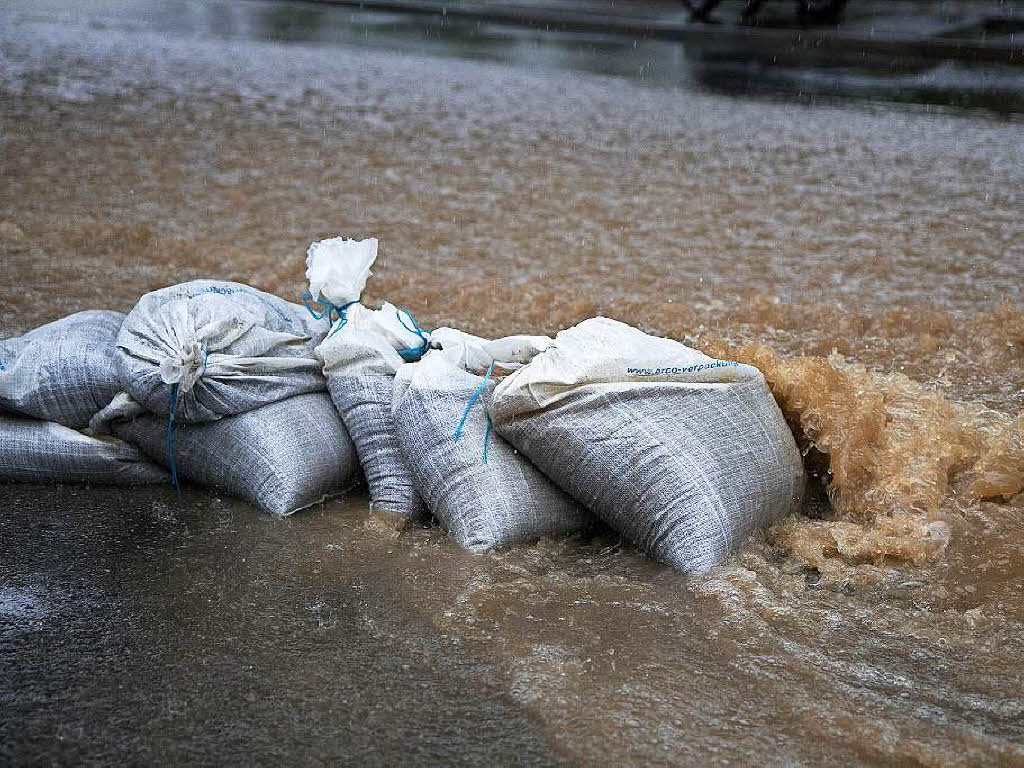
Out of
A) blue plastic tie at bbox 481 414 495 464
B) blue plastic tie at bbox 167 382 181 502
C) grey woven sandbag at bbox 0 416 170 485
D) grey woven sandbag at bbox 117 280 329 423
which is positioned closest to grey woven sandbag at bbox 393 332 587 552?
blue plastic tie at bbox 481 414 495 464

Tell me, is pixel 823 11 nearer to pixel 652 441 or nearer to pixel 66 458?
pixel 652 441

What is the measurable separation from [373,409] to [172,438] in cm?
53

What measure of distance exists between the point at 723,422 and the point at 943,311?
2.42 meters

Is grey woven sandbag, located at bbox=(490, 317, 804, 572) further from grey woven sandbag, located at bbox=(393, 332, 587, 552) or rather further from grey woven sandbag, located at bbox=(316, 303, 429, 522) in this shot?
grey woven sandbag, located at bbox=(316, 303, 429, 522)

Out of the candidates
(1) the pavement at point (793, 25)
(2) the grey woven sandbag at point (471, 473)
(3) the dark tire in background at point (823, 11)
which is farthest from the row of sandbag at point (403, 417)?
(3) the dark tire in background at point (823, 11)

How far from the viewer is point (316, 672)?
213 centimetres

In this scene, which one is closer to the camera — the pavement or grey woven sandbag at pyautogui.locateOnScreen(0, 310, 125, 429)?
grey woven sandbag at pyautogui.locateOnScreen(0, 310, 125, 429)

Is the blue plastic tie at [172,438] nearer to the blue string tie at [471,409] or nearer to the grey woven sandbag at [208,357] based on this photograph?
the grey woven sandbag at [208,357]

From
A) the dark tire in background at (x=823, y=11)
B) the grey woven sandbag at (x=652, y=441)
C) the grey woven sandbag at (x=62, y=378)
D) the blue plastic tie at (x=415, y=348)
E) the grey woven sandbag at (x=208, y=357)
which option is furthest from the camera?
the dark tire in background at (x=823, y=11)

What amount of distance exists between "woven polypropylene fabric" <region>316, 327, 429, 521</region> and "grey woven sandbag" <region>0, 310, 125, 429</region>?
580 mm

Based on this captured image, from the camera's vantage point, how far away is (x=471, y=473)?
2.64 meters

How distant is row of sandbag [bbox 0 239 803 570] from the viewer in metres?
2.55

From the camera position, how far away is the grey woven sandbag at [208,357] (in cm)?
274

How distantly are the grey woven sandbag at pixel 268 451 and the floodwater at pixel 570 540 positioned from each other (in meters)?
0.06
